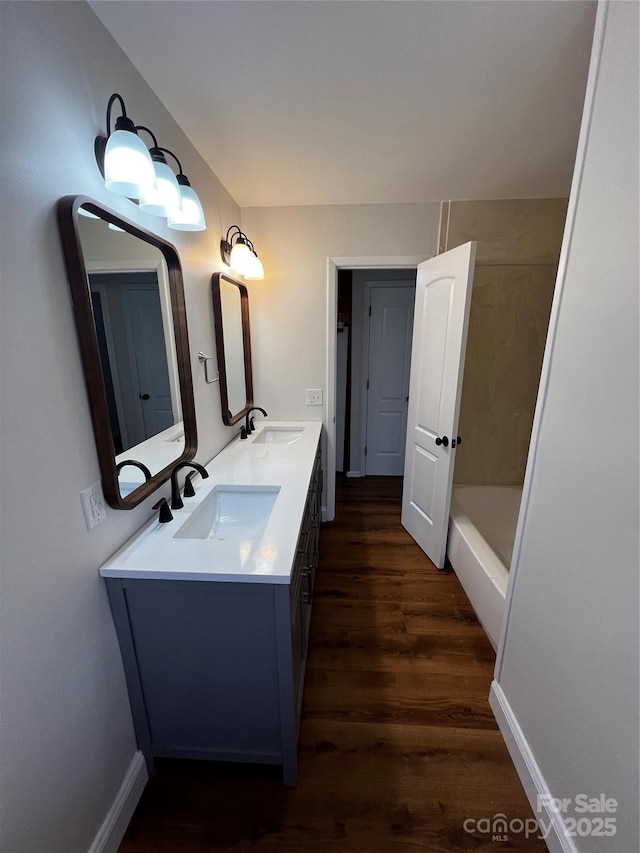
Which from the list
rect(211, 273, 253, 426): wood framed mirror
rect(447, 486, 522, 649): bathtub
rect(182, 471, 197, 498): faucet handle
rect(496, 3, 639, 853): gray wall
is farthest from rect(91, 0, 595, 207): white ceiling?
rect(447, 486, 522, 649): bathtub

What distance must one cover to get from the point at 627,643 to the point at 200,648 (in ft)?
3.85

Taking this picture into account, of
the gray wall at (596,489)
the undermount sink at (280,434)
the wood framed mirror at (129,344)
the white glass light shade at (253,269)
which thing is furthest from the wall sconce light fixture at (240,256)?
the gray wall at (596,489)

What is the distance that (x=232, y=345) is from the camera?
216 centimetres

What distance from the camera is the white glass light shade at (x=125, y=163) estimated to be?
2.91 ft

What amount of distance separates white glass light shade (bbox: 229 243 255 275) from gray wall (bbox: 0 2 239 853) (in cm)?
91

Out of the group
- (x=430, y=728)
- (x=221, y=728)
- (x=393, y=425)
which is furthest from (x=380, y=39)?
(x=393, y=425)

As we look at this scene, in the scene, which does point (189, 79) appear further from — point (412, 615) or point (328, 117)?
point (412, 615)

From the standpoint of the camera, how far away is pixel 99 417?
0.96 meters

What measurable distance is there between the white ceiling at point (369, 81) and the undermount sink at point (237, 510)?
5.14 ft

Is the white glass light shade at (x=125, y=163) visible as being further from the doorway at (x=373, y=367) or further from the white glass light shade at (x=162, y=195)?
the doorway at (x=373, y=367)

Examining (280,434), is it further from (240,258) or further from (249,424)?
(240,258)

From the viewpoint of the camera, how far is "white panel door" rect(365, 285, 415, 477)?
3457 mm

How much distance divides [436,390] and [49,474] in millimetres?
2041

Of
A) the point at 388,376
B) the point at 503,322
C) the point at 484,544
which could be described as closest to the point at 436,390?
the point at 503,322
